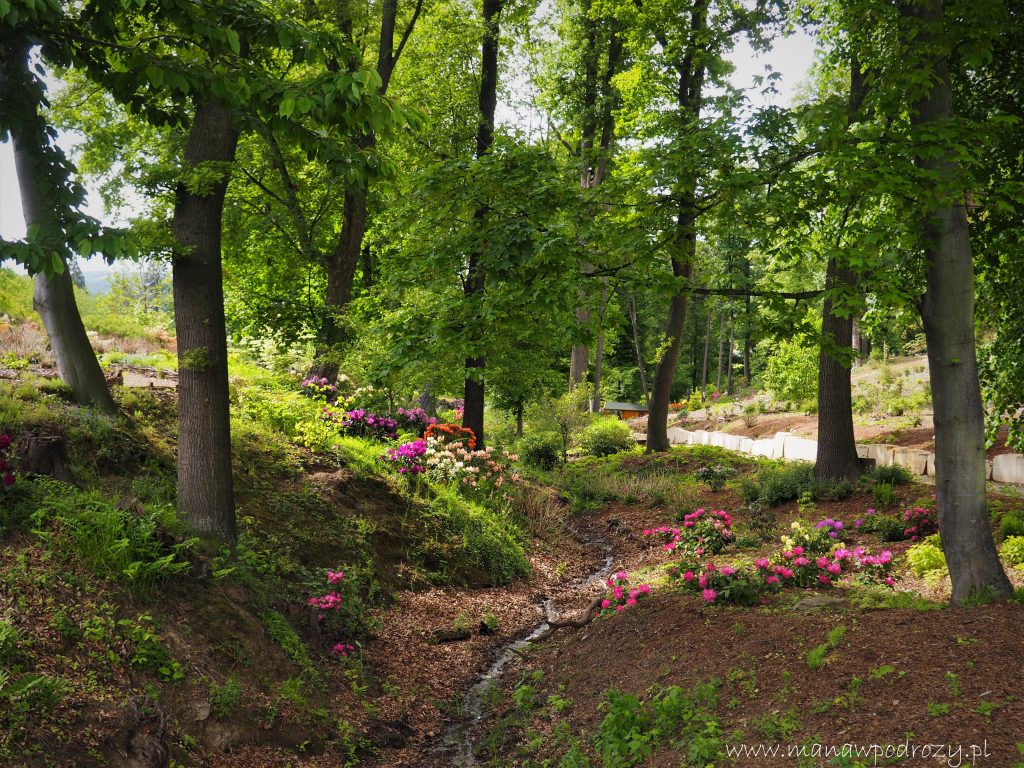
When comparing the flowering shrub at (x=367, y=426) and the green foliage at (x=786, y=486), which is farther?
the green foliage at (x=786, y=486)

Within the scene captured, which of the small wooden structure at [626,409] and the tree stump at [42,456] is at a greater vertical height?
the tree stump at [42,456]

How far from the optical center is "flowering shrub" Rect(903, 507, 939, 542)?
27.3 feet

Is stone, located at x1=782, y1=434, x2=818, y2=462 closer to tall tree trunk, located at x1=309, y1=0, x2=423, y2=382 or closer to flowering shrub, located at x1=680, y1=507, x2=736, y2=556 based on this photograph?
flowering shrub, located at x1=680, y1=507, x2=736, y2=556

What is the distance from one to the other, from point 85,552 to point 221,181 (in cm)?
291

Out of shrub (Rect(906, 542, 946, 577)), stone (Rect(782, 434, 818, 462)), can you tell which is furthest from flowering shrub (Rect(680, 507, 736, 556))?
stone (Rect(782, 434, 818, 462))

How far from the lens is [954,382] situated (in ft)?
16.9

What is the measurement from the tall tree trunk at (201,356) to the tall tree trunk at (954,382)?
5.37 metres

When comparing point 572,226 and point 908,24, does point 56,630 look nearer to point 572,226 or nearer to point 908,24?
point 572,226

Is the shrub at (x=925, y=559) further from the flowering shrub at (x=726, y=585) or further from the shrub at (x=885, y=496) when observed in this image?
the shrub at (x=885, y=496)

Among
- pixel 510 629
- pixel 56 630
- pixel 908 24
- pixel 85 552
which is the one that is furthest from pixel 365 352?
pixel 908 24

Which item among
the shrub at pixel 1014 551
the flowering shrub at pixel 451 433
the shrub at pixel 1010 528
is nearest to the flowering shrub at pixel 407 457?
the flowering shrub at pixel 451 433

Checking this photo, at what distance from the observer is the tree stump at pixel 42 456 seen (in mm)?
5395

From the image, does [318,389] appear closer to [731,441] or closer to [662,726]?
[662,726]

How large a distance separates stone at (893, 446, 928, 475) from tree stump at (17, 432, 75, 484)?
446 inches
